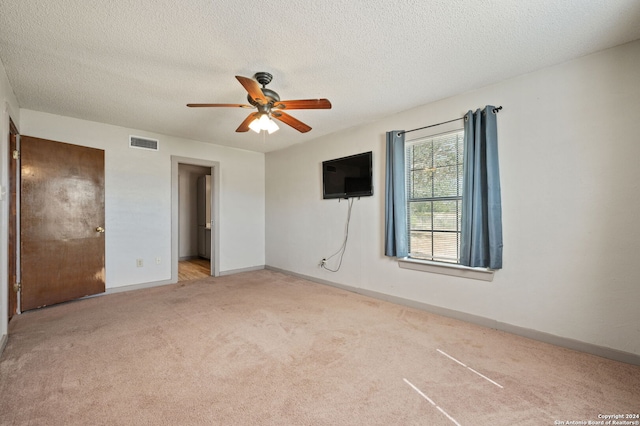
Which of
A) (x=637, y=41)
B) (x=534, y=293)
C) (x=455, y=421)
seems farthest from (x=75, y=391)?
(x=637, y=41)

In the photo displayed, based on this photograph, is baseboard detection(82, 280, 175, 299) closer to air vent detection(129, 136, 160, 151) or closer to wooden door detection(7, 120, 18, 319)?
wooden door detection(7, 120, 18, 319)

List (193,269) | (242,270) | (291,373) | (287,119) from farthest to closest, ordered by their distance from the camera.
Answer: (193,269) → (242,270) → (287,119) → (291,373)

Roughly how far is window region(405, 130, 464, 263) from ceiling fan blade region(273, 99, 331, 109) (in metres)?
1.54

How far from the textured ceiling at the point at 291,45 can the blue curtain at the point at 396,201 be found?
549mm

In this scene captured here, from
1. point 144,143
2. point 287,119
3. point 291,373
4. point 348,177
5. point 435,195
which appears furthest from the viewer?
point 144,143

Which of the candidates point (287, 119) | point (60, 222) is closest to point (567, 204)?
point (287, 119)

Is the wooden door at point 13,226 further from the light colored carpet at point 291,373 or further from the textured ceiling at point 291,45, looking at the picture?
the textured ceiling at point 291,45

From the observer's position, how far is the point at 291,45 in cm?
211

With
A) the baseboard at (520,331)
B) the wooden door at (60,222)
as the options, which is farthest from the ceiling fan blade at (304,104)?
the wooden door at (60,222)

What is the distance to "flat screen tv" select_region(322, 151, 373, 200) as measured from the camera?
12.7ft

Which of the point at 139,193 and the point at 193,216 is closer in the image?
the point at 139,193

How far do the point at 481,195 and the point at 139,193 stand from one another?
4.69 m

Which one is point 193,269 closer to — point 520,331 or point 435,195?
point 435,195

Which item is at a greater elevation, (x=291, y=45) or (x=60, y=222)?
(x=291, y=45)
